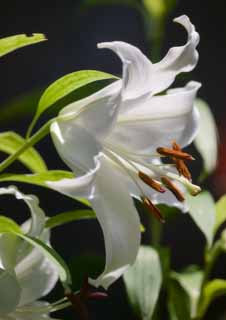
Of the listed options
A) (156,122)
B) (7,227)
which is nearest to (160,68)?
(156,122)

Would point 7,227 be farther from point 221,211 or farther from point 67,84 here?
point 221,211

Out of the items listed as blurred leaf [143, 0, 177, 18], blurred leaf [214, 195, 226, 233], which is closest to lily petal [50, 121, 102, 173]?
blurred leaf [214, 195, 226, 233]

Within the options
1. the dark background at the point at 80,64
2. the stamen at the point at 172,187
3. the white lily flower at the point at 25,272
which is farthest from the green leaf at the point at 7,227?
the dark background at the point at 80,64

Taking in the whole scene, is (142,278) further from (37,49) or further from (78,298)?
(37,49)

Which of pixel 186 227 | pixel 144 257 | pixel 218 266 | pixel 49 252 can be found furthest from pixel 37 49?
pixel 49 252

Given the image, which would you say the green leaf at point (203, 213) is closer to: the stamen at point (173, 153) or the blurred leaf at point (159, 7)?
the stamen at point (173, 153)

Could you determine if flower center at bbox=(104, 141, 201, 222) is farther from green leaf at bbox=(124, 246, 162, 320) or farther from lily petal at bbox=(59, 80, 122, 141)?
green leaf at bbox=(124, 246, 162, 320)
